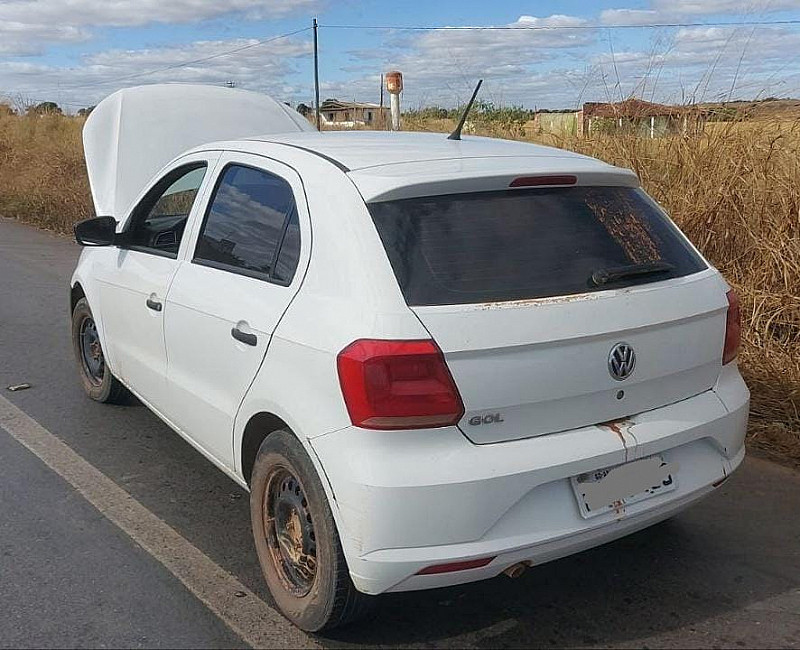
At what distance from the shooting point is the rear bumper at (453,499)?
2.54 m

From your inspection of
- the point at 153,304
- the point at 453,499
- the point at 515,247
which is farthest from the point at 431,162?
the point at 153,304

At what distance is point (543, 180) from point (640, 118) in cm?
468

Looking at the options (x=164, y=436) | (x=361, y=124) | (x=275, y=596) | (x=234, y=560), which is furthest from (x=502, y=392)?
(x=361, y=124)

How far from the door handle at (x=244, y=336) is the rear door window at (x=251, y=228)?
22 centimetres

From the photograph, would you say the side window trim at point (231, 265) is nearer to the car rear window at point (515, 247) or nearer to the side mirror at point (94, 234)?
the car rear window at point (515, 247)

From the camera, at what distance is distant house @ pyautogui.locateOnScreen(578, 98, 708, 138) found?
692cm

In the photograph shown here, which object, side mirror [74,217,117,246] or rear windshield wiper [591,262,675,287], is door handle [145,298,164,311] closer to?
side mirror [74,217,117,246]

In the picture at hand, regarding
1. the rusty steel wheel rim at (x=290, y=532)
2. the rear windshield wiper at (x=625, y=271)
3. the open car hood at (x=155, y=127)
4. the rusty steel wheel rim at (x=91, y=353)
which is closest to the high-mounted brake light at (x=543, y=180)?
the rear windshield wiper at (x=625, y=271)

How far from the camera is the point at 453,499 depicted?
2537 millimetres

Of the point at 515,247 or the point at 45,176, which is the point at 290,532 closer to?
the point at 515,247

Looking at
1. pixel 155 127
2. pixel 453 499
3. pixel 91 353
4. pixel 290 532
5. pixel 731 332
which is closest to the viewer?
pixel 453 499

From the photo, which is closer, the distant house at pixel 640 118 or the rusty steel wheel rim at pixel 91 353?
the rusty steel wheel rim at pixel 91 353

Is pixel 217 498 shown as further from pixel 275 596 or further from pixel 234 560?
pixel 275 596

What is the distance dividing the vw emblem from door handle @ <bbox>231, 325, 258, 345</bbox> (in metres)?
1.26
